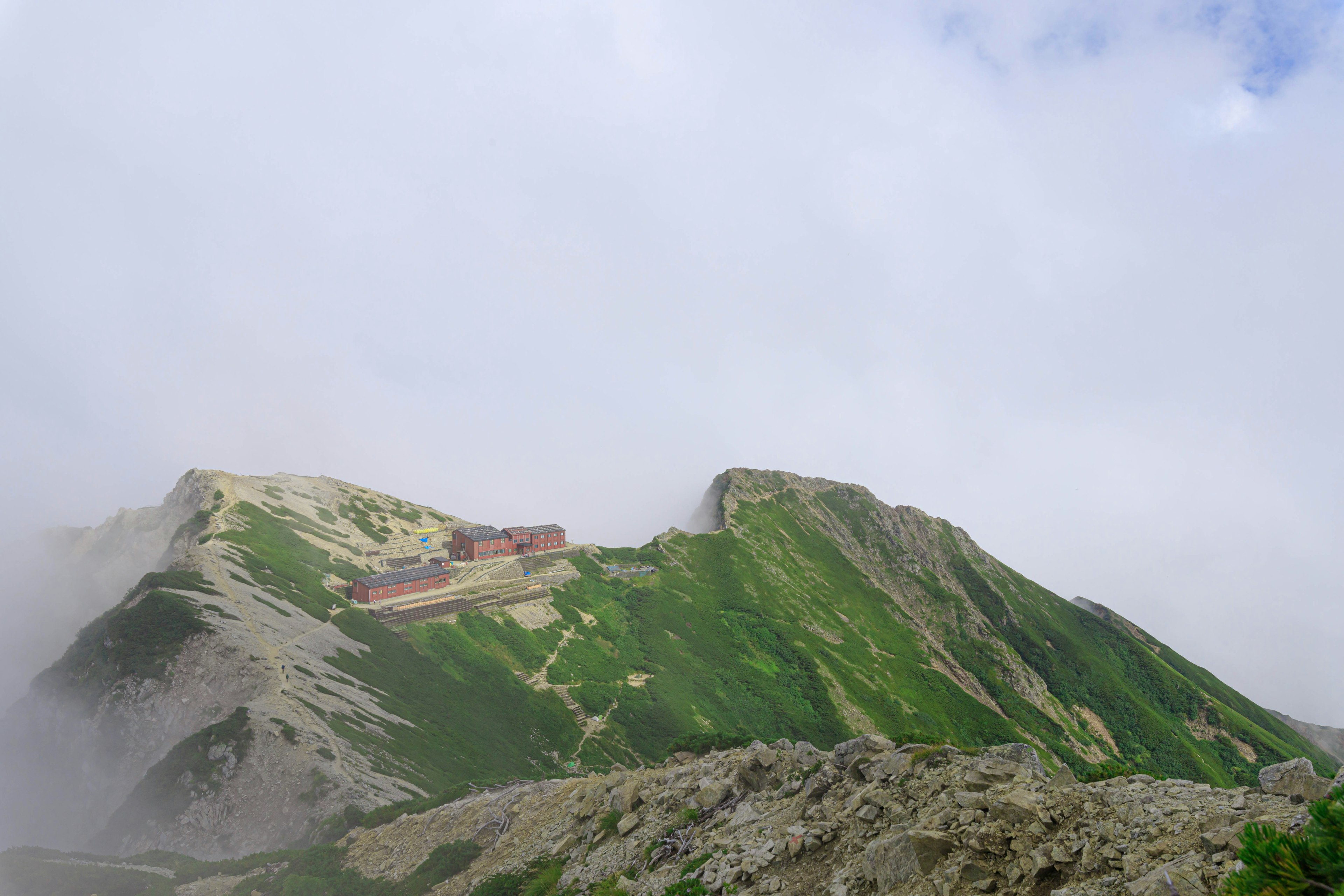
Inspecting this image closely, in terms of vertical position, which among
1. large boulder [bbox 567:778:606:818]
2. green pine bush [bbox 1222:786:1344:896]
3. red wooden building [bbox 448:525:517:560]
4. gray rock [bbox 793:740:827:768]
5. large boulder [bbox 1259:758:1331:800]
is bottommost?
large boulder [bbox 567:778:606:818]

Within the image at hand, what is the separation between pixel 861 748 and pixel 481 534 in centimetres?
9938

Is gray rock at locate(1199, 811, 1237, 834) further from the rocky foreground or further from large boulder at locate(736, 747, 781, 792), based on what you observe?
large boulder at locate(736, 747, 781, 792)

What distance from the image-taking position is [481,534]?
350 ft

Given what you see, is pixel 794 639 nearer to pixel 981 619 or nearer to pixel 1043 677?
pixel 981 619

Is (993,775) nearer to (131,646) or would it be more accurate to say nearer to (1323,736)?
(131,646)

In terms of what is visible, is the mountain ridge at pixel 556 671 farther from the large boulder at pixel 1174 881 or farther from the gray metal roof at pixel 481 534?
the gray metal roof at pixel 481 534

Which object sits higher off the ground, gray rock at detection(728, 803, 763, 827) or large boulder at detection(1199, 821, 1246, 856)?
large boulder at detection(1199, 821, 1246, 856)

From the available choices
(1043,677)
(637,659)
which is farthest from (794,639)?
(1043,677)

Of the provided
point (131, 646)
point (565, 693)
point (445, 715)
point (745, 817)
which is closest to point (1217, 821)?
point (745, 817)

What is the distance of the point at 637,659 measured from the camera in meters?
82.5

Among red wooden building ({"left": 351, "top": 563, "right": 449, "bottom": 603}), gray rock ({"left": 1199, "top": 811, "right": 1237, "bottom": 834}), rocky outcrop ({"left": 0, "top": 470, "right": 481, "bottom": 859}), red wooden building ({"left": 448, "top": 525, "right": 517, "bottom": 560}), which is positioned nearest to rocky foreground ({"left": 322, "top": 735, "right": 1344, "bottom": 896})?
gray rock ({"left": 1199, "top": 811, "right": 1237, "bottom": 834})

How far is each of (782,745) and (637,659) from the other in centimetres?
6416

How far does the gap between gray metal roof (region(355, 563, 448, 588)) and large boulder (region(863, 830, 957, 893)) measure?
79129mm

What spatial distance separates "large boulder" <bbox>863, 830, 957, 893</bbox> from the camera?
1109 cm
